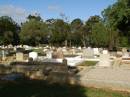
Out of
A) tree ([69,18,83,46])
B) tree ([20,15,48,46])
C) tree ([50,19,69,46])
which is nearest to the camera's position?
tree ([50,19,69,46])

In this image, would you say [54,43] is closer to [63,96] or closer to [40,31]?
[40,31]

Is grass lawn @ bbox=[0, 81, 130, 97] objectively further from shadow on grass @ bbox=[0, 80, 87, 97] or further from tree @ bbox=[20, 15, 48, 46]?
tree @ bbox=[20, 15, 48, 46]

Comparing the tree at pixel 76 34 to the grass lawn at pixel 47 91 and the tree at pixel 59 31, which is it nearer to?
the tree at pixel 59 31

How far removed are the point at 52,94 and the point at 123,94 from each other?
2.91m

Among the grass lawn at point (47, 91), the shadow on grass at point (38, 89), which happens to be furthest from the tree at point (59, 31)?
the grass lawn at point (47, 91)

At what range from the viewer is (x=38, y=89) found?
39.9 feet

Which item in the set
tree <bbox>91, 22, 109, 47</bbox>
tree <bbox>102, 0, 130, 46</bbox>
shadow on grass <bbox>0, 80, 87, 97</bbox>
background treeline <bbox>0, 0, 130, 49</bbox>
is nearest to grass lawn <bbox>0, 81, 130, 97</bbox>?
shadow on grass <bbox>0, 80, 87, 97</bbox>

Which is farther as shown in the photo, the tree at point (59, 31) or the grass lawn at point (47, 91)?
the tree at point (59, 31)

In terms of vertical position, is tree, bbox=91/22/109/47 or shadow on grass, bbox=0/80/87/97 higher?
tree, bbox=91/22/109/47

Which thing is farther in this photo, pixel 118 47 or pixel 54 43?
pixel 54 43

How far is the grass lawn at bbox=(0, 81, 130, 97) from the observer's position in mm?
11023

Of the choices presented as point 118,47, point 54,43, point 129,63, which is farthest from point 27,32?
point 129,63

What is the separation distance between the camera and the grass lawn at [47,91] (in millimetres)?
11023

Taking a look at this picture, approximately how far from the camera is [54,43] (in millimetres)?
84688
